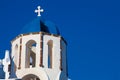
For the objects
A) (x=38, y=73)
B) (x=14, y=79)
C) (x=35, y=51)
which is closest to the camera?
(x=14, y=79)

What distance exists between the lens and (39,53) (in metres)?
36.7

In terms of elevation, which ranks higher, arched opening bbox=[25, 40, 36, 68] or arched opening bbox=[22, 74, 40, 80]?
arched opening bbox=[25, 40, 36, 68]

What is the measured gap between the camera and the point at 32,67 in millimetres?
37000

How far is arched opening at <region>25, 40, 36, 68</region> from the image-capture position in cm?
3740

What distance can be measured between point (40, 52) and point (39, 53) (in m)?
0.10

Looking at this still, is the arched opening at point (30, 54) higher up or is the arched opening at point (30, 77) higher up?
the arched opening at point (30, 54)

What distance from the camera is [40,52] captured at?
3666cm

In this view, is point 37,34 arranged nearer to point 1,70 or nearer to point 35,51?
point 35,51

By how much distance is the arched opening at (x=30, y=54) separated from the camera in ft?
123

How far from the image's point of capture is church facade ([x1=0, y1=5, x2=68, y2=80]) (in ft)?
119

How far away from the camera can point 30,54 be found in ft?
127

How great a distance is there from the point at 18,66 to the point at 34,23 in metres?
3.71

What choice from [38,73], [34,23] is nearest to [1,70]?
[38,73]

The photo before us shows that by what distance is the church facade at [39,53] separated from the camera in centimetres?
3625
